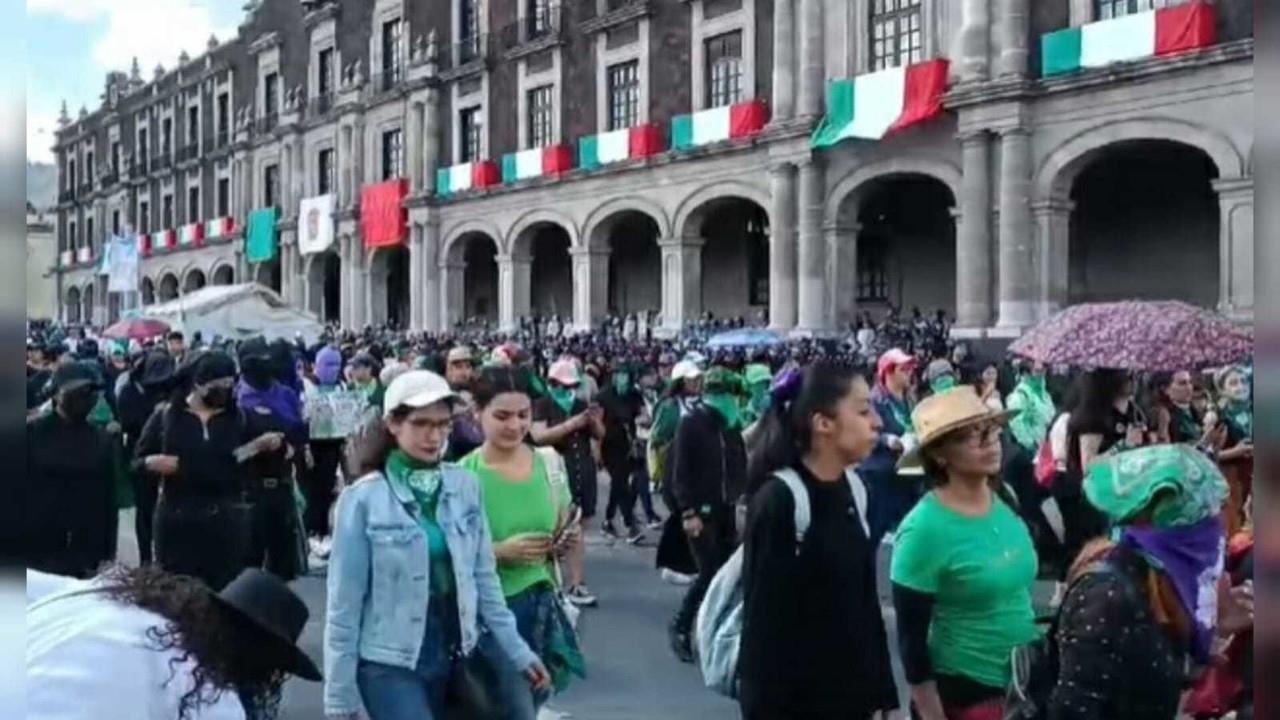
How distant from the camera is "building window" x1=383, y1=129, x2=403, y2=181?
35344 mm

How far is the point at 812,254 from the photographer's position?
886 inches

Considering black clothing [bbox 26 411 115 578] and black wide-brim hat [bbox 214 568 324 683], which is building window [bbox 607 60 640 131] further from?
black wide-brim hat [bbox 214 568 324 683]

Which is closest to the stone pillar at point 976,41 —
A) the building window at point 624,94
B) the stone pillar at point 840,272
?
the stone pillar at point 840,272

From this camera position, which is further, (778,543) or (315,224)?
(315,224)

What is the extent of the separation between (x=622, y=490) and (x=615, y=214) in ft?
52.2

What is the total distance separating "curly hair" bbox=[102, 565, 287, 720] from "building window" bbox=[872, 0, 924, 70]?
804 inches

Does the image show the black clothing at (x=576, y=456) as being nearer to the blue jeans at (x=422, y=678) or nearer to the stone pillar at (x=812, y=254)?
the blue jeans at (x=422, y=678)

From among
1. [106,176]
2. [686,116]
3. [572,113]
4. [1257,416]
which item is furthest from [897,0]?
[106,176]

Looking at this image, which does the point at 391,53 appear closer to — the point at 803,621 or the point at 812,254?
the point at 812,254

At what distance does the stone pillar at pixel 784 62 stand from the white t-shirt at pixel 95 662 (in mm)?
21813

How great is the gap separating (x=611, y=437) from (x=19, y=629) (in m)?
10.4

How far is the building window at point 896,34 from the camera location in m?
21.4

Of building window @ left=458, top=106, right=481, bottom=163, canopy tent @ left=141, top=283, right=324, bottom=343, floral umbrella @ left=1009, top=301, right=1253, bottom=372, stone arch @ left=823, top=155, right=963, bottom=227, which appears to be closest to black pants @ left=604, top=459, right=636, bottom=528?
floral umbrella @ left=1009, top=301, right=1253, bottom=372

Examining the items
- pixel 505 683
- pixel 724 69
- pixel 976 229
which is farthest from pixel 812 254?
pixel 505 683
